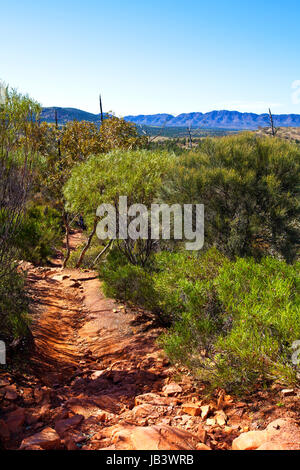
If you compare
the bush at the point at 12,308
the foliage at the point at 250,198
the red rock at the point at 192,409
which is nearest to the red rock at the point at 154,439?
the red rock at the point at 192,409

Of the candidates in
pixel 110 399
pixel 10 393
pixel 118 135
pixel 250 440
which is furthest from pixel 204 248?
pixel 118 135

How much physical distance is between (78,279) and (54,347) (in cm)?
557

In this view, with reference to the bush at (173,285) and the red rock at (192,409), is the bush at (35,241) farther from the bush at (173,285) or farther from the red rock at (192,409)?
the red rock at (192,409)

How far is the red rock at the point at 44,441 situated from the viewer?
2910 mm

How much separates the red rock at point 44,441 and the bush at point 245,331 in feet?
6.11

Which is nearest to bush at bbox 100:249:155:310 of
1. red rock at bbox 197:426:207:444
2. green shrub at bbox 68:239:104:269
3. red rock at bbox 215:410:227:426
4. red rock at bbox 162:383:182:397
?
red rock at bbox 162:383:182:397

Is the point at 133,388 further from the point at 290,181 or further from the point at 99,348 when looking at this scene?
the point at 290,181

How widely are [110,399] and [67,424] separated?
0.91m

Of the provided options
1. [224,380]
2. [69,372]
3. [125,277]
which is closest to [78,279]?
[125,277]

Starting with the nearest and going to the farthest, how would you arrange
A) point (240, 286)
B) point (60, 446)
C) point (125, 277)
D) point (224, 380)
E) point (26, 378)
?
point (60, 446), point (224, 380), point (26, 378), point (240, 286), point (125, 277)

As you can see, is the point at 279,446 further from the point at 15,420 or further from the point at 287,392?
the point at 15,420

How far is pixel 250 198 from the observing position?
8203 millimetres

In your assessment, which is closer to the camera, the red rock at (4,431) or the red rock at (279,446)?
the red rock at (279,446)

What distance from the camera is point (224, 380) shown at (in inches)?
155
